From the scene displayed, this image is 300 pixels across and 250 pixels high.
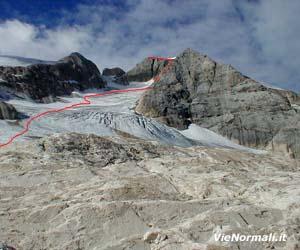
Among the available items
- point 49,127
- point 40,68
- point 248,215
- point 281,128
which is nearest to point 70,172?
point 248,215

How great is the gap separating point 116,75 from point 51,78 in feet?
83.2

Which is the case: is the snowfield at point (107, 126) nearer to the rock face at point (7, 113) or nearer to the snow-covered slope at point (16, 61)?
the rock face at point (7, 113)

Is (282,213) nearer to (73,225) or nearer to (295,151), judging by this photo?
(73,225)

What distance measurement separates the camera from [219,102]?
66.9m

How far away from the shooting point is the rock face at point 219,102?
2426 inches

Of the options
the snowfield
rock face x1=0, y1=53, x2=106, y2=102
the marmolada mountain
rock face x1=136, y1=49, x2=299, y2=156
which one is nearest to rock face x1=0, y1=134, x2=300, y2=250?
the marmolada mountain

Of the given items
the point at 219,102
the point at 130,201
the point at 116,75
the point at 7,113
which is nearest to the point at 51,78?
the point at 219,102

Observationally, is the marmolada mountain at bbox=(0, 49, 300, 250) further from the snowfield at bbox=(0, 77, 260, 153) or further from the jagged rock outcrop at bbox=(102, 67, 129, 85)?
the jagged rock outcrop at bbox=(102, 67, 129, 85)

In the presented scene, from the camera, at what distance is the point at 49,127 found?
43438 mm

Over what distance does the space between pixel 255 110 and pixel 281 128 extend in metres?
4.83

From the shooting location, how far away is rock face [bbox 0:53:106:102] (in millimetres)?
64750

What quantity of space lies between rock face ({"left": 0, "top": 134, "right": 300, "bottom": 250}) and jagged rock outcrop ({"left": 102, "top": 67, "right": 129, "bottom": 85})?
218 ft

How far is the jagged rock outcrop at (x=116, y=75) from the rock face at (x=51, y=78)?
146 inches

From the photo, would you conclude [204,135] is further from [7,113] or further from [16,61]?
[16,61]
